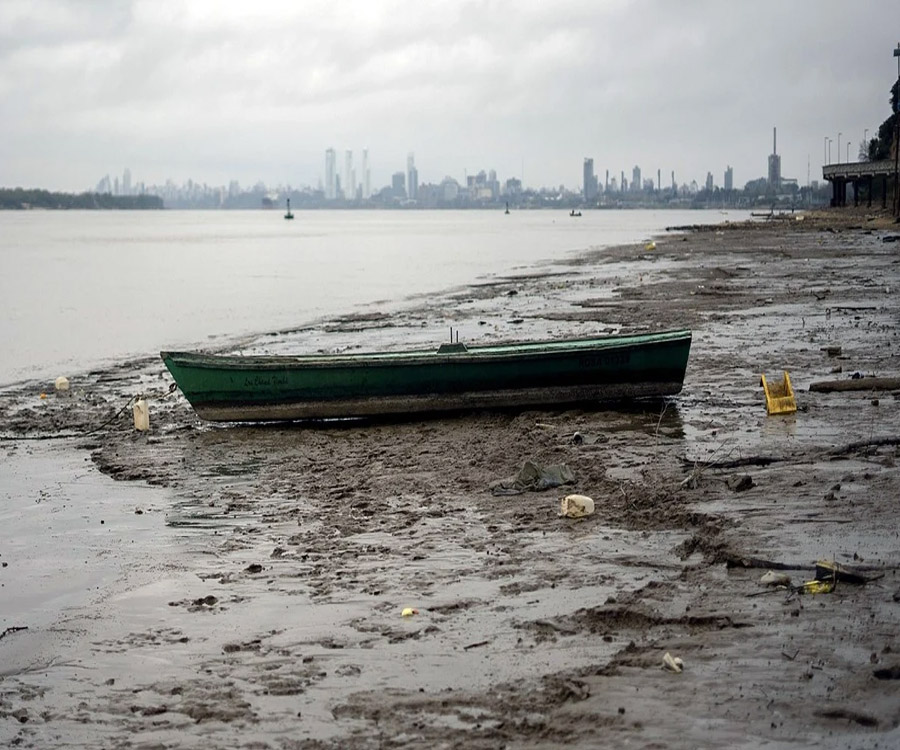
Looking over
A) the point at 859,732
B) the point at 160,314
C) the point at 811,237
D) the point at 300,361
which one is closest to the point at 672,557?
the point at 859,732

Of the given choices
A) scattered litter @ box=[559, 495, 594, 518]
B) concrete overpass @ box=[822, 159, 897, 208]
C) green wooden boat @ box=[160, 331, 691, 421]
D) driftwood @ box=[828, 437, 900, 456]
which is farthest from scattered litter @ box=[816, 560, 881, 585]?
concrete overpass @ box=[822, 159, 897, 208]

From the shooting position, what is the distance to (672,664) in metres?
6.39

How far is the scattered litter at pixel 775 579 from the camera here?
7598 millimetres

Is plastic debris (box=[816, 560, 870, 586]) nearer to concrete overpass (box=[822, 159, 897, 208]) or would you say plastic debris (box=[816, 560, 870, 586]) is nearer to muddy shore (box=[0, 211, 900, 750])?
muddy shore (box=[0, 211, 900, 750])

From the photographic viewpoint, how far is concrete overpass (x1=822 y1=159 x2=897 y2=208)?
8750cm

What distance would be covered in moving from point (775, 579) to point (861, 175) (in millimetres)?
93973

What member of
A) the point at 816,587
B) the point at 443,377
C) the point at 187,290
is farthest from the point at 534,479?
the point at 187,290

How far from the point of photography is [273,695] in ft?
21.4

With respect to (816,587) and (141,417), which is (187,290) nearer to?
(141,417)

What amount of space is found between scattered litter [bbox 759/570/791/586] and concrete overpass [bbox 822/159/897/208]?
77447mm

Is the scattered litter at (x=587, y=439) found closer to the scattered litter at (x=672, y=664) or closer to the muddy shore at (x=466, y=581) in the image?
the muddy shore at (x=466, y=581)

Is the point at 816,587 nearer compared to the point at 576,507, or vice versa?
the point at 816,587

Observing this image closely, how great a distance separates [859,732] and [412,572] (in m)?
3.80

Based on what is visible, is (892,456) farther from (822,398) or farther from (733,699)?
(733,699)
